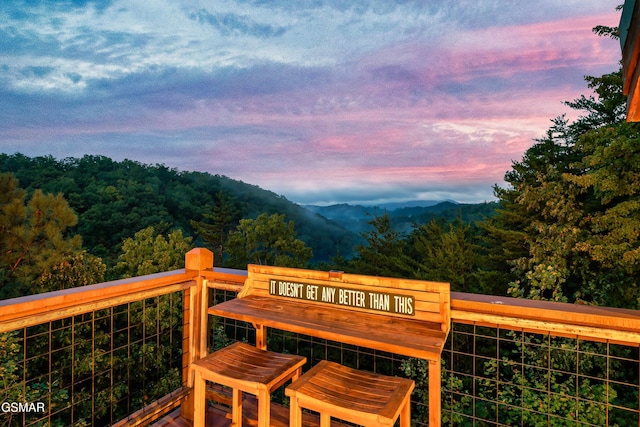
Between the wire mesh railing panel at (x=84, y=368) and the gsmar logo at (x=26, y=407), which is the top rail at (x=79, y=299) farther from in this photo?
the wire mesh railing panel at (x=84, y=368)

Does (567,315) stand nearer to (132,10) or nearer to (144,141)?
(132,10)

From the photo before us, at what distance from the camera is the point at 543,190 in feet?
36.8

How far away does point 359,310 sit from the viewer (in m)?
1.83

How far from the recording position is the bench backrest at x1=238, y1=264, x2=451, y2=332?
5.45 feet

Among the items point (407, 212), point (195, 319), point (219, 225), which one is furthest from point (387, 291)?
point (407, 212)

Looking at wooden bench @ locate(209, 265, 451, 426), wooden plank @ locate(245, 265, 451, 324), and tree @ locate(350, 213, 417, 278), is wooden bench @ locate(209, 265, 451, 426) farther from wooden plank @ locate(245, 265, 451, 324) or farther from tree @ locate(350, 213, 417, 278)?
tree @ locate(350, 213, 417, 278)

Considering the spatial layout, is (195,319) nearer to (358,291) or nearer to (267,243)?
(358,291)

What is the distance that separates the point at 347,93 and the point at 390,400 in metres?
14.6

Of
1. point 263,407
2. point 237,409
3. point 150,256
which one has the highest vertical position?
point 263,407

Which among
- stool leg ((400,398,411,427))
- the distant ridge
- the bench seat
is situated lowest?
stool leg ((400,398,411,427))

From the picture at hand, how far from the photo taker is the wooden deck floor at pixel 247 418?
2.05 metres

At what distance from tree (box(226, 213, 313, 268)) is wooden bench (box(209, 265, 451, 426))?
1695cm

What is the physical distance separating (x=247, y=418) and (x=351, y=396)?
99cm

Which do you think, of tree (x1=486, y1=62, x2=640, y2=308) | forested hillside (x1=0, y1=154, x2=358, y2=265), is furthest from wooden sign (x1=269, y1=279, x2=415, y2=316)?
forested hillside (x1=0, y1=154, x2=358, y2=265)
